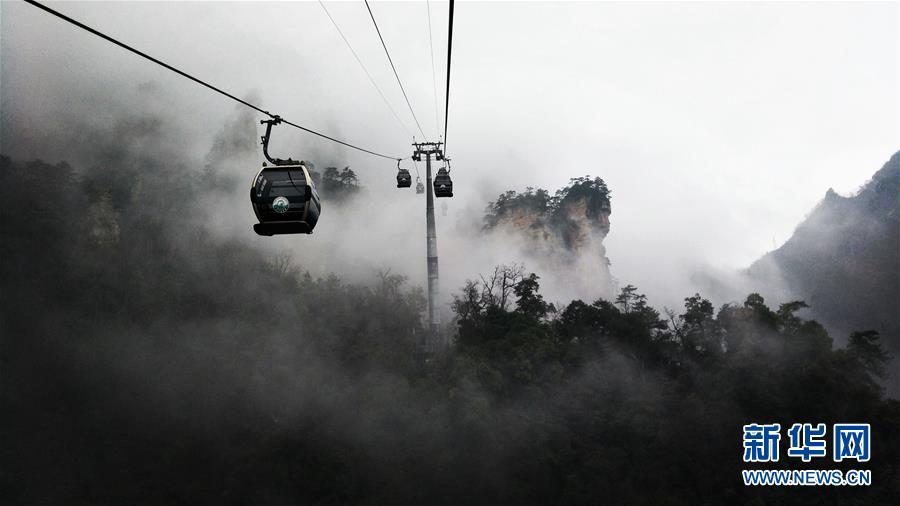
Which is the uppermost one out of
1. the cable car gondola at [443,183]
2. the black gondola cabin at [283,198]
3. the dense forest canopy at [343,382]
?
the cable car gondola at [443,183]

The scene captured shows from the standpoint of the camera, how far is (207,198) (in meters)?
84.3

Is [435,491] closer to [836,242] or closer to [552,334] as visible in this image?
[552,334]

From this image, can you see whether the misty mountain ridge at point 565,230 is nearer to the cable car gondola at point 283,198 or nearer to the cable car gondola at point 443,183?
the cable car gondola at point 443,183

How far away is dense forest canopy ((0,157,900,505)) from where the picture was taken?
42.4m

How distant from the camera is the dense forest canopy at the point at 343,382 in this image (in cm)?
4244

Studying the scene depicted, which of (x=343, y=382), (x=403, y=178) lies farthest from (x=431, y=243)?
(x=343, y=382)

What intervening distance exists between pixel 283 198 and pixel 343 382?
48.9 meters

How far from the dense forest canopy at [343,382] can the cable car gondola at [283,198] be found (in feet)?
125

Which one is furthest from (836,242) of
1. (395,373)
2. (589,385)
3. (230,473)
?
(230,473)

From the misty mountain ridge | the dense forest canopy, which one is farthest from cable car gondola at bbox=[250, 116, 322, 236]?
the misty mountain ridge

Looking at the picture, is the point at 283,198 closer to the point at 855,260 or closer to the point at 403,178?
the point at 403,178

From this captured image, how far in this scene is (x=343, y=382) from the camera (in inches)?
2156

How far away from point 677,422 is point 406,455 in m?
25.5

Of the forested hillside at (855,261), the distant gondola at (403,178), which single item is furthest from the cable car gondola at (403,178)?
the forested hillside at (855,261)
